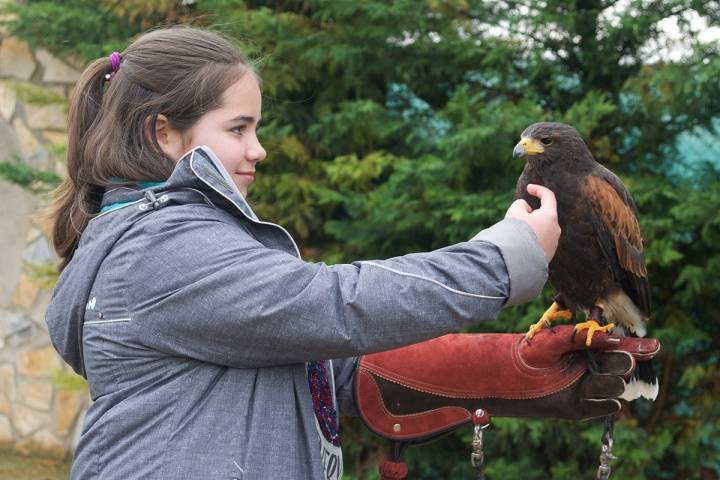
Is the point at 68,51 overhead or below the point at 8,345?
overhead

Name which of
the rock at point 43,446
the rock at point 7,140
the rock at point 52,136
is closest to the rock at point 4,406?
the rock at point 43,446

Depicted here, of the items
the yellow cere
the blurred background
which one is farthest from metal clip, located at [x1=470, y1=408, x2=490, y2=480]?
the blurred background

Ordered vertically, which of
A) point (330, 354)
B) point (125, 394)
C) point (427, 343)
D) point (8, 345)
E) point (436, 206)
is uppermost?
point (330, 354)

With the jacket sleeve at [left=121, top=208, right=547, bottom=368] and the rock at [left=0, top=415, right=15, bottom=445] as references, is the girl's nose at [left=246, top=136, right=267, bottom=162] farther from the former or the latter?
the rock at [left=0, top=415, right=15, bottom=445]

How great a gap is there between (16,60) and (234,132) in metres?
4.58

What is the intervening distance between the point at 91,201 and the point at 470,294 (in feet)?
2.62

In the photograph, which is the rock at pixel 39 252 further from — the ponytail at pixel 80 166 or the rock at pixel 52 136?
the ponytail at pixel 80 166

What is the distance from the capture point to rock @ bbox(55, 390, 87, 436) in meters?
5.64

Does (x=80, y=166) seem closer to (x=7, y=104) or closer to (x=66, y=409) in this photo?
(x=66, y=409)

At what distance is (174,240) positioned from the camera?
4.80 feet

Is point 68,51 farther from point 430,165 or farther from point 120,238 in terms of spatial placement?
point 120,238

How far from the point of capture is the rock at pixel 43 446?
5656 mm

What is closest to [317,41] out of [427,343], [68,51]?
[68,51]

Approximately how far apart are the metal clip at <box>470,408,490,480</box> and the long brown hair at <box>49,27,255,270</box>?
0.86m
